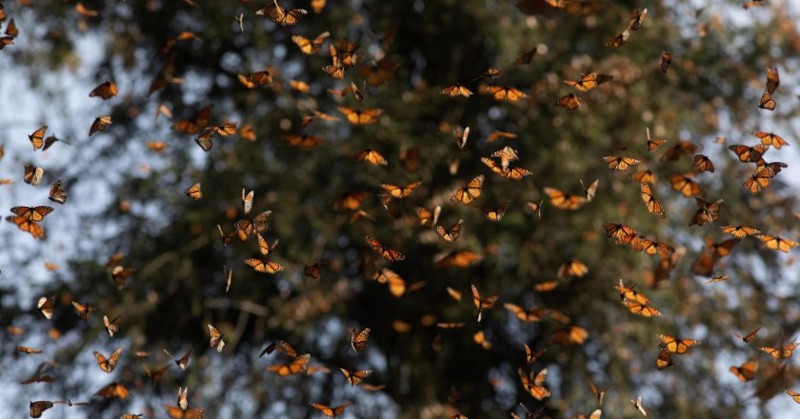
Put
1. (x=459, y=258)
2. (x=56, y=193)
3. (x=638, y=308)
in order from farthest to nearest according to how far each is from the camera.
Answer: (x=459, y=258) < (x=638, y=308) < (x=56, y=193)

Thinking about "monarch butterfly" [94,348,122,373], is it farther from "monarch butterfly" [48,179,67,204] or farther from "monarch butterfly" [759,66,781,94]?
"monarch butterfly" [759,66,781,94]

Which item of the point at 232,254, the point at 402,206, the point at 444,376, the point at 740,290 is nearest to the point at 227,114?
the point at 232,254

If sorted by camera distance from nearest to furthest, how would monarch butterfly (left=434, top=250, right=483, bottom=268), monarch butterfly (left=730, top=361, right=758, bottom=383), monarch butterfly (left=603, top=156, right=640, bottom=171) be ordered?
monarch butterfly (left=603, top=156, right=640, bottom=171) → monarch butterfly (left=730, top=361, right=758, bottom=383) → monarch butterfly (left=434, top=250, right=483, bottom=268)

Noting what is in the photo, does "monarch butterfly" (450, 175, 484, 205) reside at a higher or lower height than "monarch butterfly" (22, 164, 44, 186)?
higher

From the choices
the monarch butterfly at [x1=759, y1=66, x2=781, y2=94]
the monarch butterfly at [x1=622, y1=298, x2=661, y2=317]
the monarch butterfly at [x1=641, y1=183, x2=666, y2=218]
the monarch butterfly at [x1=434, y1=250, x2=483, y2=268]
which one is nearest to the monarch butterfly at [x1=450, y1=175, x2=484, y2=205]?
the monarch butterfly at [x1=641, y1=183, x2=666, y2=218]

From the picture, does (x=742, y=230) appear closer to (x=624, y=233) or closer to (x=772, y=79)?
(x=624, y=233)

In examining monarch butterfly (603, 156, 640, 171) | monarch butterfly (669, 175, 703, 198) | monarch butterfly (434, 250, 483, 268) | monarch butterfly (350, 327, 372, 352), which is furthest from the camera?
monarch butterfly (434, 250, 483, 268)

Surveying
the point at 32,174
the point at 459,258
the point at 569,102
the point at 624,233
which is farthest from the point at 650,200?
the point at 32,174

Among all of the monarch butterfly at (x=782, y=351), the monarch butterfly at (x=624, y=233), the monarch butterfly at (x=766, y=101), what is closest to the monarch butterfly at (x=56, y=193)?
the monarch butterfly at (x=624, y=233)

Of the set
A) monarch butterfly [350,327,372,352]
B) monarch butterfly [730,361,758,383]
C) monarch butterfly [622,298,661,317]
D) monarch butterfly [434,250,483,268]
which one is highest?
monarch butterfly [350,327,372,352]

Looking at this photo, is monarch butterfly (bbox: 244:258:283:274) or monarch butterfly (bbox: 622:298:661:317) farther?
monarch butterfly (bbox: 622:298:661:317)
